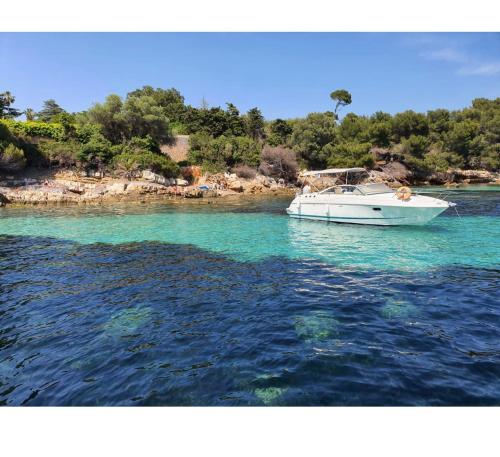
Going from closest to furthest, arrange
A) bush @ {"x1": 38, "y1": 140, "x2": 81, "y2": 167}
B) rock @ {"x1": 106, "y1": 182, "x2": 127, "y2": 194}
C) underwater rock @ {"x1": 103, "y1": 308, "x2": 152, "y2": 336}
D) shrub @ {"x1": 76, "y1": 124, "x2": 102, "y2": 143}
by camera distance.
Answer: underwater rock @ {"x1": 103, "y1": 308, "x2": 152, "y2": 336} < rock @ {"x1": 106, "y1": 182, "x2": 127, "y2": 194} < bush @ {"x1": 38, "y1": 140, "x2": 81, "y2": 167} < shrub @ {"x1": 76, "y1": 124, "x2": 102, "y2": 143}

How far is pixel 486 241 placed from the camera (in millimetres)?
13984

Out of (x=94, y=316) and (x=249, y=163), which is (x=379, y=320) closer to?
(x=94, y=316)

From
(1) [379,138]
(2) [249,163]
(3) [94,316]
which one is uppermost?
(1) [379,138]

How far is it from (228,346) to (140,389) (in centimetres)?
157

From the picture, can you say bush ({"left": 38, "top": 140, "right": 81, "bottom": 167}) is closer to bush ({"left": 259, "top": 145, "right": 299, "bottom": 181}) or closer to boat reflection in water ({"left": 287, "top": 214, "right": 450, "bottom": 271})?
bush ({"left": 259, "top": 145, "right": 299, "bottom": 181})

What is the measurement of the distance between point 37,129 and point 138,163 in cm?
1269

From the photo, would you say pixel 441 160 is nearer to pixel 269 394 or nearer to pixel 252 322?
pixel 252 322

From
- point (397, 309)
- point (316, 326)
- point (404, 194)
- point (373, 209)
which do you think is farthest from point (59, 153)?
point (397, 309)

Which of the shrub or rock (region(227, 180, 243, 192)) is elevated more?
the shrub

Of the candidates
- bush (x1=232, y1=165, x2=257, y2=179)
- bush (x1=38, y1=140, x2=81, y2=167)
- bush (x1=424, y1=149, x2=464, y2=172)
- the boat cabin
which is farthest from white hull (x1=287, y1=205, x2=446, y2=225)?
bush (x1=424, y1=149, x2=464, y2=172)

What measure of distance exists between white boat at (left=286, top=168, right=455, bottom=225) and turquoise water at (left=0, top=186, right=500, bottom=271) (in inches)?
20.1

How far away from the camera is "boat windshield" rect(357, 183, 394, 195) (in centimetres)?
1789

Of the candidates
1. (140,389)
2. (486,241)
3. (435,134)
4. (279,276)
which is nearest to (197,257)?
(279,276)

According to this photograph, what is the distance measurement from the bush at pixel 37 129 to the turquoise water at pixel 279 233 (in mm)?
17386
